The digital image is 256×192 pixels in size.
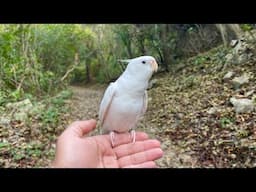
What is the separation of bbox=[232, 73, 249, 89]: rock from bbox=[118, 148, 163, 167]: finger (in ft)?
3.49

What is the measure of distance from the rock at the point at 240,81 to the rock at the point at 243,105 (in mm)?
159

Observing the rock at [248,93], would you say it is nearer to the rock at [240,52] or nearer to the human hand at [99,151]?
the rock at [240,52]

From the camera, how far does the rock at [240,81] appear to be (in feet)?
6.19

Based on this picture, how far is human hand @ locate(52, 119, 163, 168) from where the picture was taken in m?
0.87

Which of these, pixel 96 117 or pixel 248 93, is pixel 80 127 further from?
pixel 248 93

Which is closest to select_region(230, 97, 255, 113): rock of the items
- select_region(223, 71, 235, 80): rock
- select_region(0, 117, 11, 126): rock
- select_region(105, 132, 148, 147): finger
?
select_region(223, 71, 235, 80): rock

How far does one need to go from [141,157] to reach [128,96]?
18cm

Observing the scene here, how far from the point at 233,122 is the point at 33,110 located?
1.03 m

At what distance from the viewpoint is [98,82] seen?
1885 millimetres

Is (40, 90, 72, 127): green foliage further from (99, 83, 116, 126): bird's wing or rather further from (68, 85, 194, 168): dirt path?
(99, 83, 116, 126): bird's wing

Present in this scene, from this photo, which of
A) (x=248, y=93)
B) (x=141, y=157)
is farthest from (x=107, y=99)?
(x=248, y=93)

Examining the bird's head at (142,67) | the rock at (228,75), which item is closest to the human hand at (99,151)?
the bird's head at (142,67)
